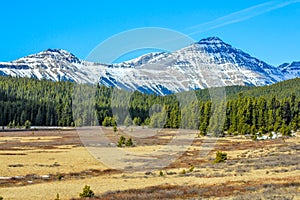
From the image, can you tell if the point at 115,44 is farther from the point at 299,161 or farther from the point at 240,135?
the point at 240,135

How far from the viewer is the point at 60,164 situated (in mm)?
54688

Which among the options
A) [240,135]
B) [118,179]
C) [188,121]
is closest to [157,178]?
[118,179]

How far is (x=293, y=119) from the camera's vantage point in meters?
128

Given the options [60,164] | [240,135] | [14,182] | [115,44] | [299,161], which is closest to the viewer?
[115,44]

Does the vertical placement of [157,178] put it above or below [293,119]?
below

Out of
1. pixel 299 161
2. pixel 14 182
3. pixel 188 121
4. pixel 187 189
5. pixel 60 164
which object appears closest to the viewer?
pixel 187 189

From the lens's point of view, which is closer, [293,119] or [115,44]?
[115,44]

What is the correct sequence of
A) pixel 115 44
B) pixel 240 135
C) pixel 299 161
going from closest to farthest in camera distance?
pixel 115 44
pixel 299 161
pixel 240 135

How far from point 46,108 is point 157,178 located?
162824mm

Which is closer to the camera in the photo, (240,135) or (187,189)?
(187,189)

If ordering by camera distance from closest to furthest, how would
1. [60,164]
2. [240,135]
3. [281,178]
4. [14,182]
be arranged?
[281,178] → [14,182] → [60,164] → [240,135]

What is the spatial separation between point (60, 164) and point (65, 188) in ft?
63.0

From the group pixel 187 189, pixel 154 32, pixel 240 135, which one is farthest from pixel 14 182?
pixel 240 135

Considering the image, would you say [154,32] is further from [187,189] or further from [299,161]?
[299,161]
